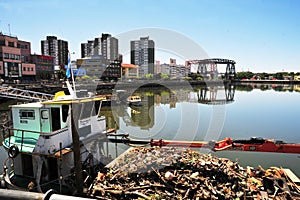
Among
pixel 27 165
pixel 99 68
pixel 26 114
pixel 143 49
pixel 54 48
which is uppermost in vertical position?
pixel 54 48

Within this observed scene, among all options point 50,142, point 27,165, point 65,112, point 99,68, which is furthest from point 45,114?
point 99,68

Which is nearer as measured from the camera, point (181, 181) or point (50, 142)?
point (181, 181)

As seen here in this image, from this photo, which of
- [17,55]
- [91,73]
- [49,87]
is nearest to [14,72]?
[17,55]

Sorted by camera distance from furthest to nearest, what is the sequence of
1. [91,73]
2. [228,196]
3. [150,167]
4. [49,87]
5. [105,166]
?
1. [91,73]
2. [49,87]
3. [105,166]
4. [150,167]
5. [228,196]

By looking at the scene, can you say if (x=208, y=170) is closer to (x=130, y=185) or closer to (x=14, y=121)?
(x=130, y=185)

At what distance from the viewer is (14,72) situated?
56.1 metres

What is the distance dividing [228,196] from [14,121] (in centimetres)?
759

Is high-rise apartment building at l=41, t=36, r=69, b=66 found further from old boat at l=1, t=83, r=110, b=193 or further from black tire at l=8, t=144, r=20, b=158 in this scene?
black tire at l=8, t=144, r=20, b=158

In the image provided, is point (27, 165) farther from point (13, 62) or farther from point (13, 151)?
point (13, 62)

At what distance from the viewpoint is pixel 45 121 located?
302 inches

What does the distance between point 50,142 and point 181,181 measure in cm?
412

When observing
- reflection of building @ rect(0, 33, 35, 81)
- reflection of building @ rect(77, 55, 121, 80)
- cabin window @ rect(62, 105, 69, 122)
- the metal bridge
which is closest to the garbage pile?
cabin window @ rect(62, 105, 69, 122)

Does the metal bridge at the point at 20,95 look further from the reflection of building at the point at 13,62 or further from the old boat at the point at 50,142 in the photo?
the reflection of building at the point at 13,62

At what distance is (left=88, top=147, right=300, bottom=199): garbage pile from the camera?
648cm
